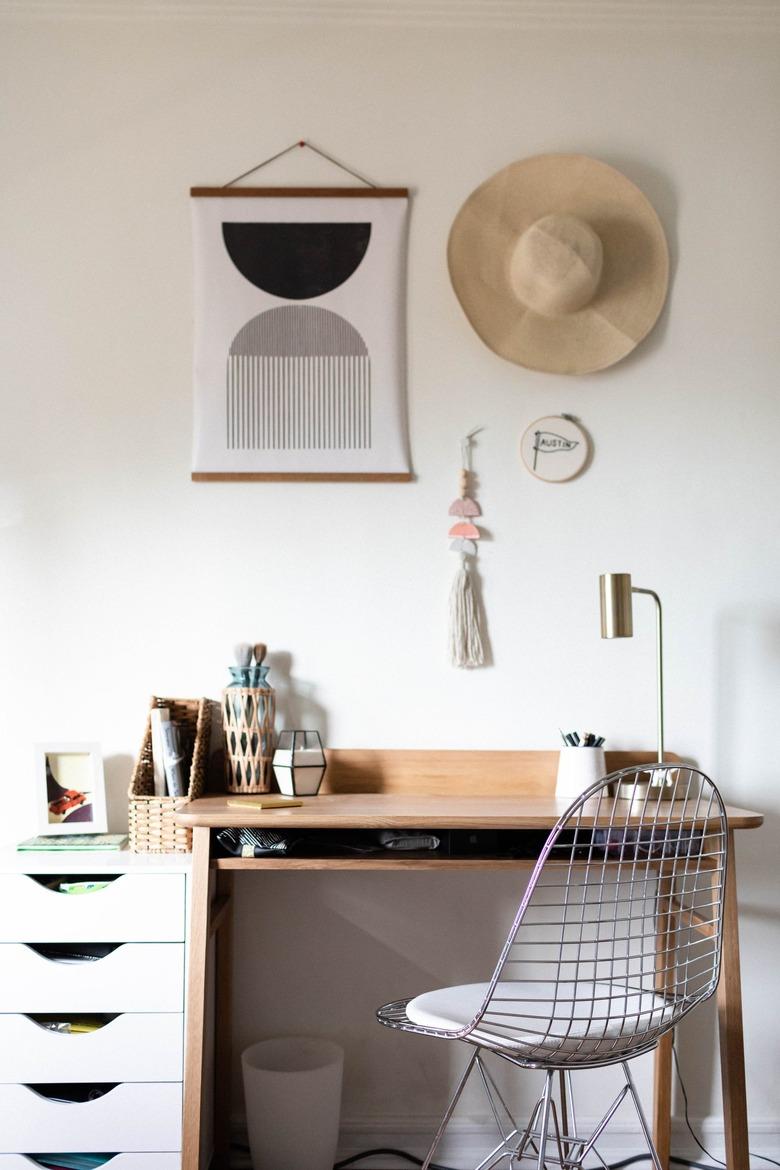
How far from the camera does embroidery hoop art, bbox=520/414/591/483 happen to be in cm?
250

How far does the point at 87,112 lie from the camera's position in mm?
2531

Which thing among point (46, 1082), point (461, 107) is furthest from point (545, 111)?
point (46, 1082)

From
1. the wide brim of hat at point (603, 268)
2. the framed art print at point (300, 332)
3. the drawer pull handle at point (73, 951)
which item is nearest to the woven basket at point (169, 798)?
the drawer pull handle at point (73, 951)

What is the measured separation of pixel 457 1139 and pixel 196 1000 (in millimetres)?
849

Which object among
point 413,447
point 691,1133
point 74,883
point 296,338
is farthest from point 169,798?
point 691,1133

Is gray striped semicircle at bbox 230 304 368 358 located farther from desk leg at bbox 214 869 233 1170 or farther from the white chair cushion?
the white chair cushion

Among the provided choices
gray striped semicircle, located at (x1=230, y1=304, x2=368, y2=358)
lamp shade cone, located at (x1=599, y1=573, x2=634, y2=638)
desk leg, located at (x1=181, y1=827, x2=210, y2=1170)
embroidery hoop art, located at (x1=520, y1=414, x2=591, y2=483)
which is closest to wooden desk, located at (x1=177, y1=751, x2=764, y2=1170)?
desk leg, located at (x1=181, y1=827, x2=210, y2=1170)

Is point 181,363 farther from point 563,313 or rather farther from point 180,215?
point 563,313

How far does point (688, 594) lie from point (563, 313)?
0.74 m

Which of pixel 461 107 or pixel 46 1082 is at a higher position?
pixel 461 107

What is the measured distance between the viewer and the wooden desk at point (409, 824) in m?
1.90

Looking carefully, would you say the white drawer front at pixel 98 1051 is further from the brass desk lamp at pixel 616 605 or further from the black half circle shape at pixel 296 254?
the black half circle shape at pixel 296 254

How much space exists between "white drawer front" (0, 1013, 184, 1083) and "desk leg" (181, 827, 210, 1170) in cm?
8

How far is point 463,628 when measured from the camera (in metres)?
2.44
